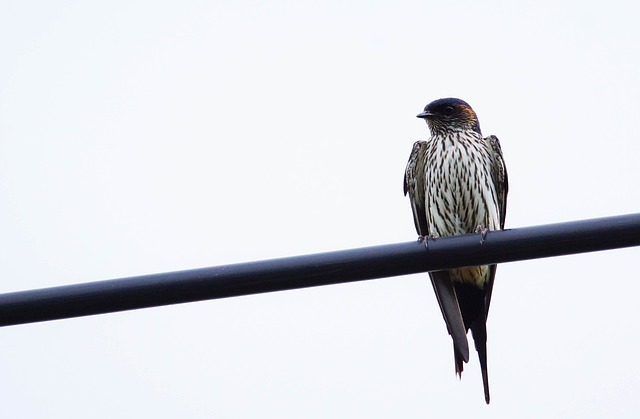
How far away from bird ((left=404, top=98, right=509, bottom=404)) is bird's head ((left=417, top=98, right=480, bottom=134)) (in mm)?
19

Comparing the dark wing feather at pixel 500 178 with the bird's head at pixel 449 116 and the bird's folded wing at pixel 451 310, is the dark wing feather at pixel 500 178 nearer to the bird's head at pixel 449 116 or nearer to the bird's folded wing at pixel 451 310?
the bird's head at pixel 449 116

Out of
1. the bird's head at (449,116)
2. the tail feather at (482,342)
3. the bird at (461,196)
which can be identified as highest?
the bird's head at (449,116)

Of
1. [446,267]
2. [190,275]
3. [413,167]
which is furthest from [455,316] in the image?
[190,275]

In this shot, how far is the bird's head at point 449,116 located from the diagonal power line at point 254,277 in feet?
14.7

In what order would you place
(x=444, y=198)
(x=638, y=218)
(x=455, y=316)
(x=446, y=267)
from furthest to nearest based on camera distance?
(x=444, y=198)
(x=455, y=316)
(x=446, y=267)
(x=638, y=218)

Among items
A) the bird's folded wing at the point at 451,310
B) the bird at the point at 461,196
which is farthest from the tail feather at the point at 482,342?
the bird's folded wing at the point at 451,310

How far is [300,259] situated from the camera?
3986 millimetres

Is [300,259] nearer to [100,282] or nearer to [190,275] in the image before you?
[190,275]

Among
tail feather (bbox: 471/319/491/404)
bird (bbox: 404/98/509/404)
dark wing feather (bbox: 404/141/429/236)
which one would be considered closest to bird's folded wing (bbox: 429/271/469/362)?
bird (bbox: 404/98/509/404)

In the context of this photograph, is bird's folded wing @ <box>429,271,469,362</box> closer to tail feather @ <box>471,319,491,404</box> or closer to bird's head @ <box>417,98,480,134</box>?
tail feather @ <box>471,319,491,404</box>

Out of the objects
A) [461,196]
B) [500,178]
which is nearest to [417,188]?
[461,196]

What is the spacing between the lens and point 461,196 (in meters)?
7.70

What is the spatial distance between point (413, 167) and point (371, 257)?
423cm

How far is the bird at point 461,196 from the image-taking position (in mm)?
7504
